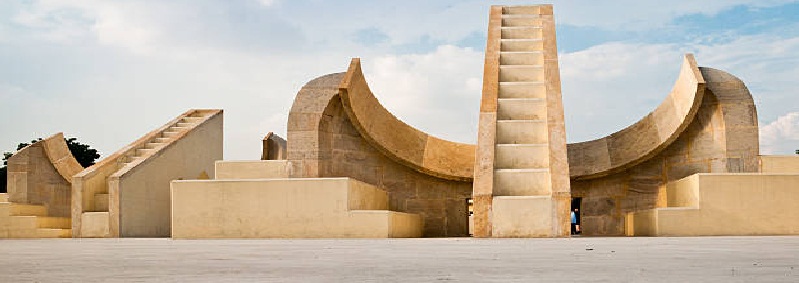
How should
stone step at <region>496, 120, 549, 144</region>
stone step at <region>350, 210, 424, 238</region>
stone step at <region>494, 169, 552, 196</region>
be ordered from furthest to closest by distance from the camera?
stone step at <region>496, 120, 549, 144</region>
stone step at <region>350, 210, 424, 238</region>
stone step at <region>494, 169, 552, 196</region>

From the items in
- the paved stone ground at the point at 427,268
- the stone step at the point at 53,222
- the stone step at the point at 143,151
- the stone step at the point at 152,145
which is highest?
the stone step at the point at 152,145

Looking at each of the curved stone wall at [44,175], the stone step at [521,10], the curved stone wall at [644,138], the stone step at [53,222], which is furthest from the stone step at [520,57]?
the curved stone wall at [44,175]

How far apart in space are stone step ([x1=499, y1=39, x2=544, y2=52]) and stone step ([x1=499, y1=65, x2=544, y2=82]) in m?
1.00

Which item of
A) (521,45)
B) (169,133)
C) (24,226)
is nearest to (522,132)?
(521,45)

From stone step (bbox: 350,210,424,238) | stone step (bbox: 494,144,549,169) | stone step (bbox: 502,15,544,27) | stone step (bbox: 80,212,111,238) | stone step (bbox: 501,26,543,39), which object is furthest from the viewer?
stone step (bbox: 502,15,544,27)

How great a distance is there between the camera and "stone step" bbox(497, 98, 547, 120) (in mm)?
13047

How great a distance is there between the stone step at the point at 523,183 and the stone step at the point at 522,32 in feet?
16.1

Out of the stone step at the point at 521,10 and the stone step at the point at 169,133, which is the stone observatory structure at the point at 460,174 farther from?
the stone step at the point at 169,133

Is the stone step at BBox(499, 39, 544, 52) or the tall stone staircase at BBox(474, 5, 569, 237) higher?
the stone step at BBox(499, 39, 544, 52)

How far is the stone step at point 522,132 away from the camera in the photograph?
490 inches

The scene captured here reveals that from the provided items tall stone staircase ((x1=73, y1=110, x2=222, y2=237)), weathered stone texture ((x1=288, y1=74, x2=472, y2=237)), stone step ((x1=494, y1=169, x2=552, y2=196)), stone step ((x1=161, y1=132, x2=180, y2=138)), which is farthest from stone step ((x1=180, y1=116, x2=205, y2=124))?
stone step ((x1=494, y1=169, x2=552, y2=196))

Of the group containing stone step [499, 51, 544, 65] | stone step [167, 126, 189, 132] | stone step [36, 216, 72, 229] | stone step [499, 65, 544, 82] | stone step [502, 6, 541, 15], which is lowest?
stone step [36, 216, 72, 229]

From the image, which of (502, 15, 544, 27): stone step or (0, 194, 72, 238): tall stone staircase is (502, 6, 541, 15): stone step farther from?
(0, 194, 72, 238): tall stone staircase

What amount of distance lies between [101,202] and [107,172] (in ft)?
2.16
